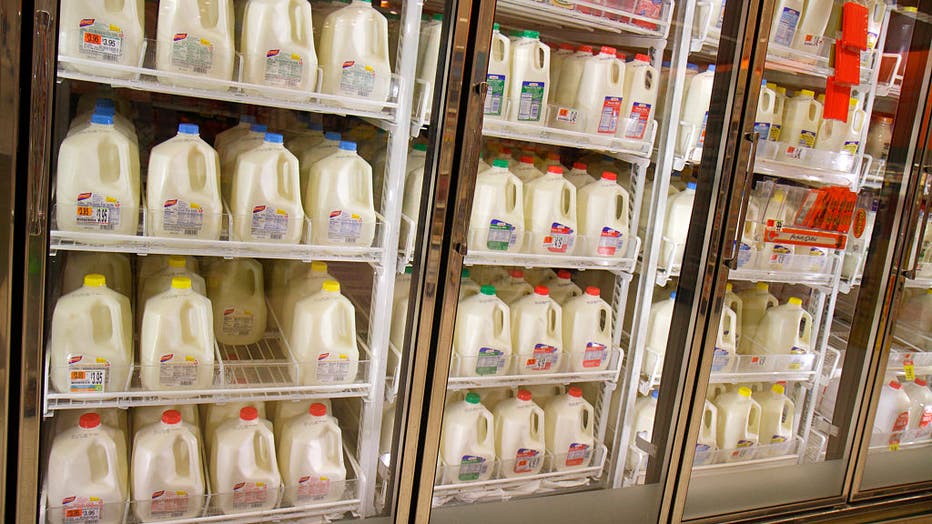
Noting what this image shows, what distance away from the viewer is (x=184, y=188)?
1803 millimetres

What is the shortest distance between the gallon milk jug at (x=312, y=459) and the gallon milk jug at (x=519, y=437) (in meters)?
0.53

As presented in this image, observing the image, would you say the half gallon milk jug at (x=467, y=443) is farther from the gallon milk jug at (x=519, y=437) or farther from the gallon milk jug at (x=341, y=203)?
the gallon milk jug at (x=341, y=203)

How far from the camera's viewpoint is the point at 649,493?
2.41m

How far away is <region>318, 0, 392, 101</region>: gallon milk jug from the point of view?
75.4 inches

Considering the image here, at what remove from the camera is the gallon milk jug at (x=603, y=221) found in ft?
7.73

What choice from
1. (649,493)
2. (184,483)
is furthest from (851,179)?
(184,483)

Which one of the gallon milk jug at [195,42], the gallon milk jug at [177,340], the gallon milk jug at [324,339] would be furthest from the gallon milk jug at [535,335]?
the gallon milk jug at [195,42]

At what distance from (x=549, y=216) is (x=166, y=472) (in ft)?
4.19

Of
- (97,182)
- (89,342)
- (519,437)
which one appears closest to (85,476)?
(89,342)

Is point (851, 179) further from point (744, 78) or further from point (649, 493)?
point (649, 493)

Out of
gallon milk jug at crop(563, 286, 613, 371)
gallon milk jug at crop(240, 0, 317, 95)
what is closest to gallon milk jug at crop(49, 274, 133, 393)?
gallon milk jug at crop(240, 0, 317, 95)

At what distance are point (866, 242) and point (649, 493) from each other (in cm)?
124

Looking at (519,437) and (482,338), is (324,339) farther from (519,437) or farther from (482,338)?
(519,437)

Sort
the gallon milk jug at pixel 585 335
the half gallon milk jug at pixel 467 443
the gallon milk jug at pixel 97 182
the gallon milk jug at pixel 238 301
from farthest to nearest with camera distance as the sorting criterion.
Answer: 1. the gallon milk jug at pixel 585 335
2. the half gallon milk jug at pixel 467 443
3. the gallon milk jug at pixel 238 301
4. the gallon milk jug at pixel 97 182
